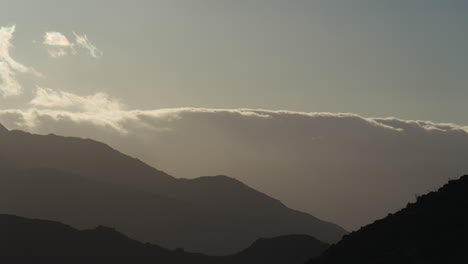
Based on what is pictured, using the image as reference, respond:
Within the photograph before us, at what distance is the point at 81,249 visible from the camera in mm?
176000

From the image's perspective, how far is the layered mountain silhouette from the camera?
554ft

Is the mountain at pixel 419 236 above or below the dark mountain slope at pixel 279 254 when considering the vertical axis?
below

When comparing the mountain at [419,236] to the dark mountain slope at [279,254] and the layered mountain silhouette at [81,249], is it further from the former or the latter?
the dark mountain slope at [279,254]

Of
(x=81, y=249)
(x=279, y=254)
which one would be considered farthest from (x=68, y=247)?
(x=279, y=254)

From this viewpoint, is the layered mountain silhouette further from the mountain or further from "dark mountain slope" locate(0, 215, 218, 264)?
the mountain

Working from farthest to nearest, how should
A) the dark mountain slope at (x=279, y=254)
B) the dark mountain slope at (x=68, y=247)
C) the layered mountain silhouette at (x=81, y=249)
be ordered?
1. the dark mountain slope at (x=279, y=254)
2. the layered mountain silhouette at (x=81, y=249)
3. the dark mountain slope at (x=68, y=247)

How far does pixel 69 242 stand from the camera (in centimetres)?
17888

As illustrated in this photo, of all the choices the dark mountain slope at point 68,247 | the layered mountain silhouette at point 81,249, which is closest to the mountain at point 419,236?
the layered mountain silhouette at point 81,249

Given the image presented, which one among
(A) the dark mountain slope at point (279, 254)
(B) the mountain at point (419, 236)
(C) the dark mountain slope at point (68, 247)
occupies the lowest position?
(B) the mountain at point (419, 236)

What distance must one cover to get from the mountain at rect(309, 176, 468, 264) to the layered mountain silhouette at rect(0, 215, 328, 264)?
141870 millimetres

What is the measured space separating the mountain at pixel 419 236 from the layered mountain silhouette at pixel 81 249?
14187 cm

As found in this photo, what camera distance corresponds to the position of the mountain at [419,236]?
2816cm

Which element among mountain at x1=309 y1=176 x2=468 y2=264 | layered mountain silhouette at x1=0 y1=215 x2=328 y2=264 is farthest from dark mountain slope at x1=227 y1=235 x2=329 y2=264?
mountain at x1=309 y1=176 x2=468 y2=264

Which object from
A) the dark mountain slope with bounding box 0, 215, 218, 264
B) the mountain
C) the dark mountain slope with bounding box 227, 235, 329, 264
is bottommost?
the mountain
